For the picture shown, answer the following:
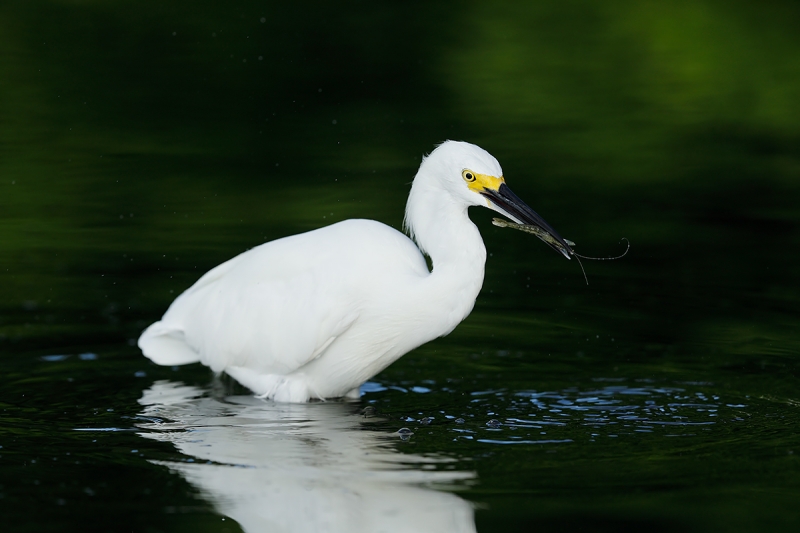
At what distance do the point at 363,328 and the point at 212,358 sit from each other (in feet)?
3.34

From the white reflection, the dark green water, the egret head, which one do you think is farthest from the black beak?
the white reflection

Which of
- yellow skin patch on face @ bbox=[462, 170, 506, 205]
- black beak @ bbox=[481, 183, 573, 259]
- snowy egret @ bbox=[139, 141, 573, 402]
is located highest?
yellow skin patch on face @ bbox=[462, 170, 506, 205]

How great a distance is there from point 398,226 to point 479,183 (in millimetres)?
3619

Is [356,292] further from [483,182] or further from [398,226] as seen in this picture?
[398,226]

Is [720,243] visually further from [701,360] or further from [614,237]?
[701,360]

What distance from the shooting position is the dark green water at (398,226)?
4.99m

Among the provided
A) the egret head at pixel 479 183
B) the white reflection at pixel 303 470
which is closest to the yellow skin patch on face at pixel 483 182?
the egret head at pixel 479 183

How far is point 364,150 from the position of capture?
40.3 feet

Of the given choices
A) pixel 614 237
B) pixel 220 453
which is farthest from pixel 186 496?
pixel 614 237

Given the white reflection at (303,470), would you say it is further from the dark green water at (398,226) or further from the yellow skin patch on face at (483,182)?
the yellow skin patch on face at (483,182)

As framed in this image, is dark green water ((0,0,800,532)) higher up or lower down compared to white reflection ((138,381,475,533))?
higher up

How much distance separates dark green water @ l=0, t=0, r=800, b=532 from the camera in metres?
4.99

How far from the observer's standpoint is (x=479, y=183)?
620 cm

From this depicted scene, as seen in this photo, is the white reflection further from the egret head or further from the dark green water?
the egret head
